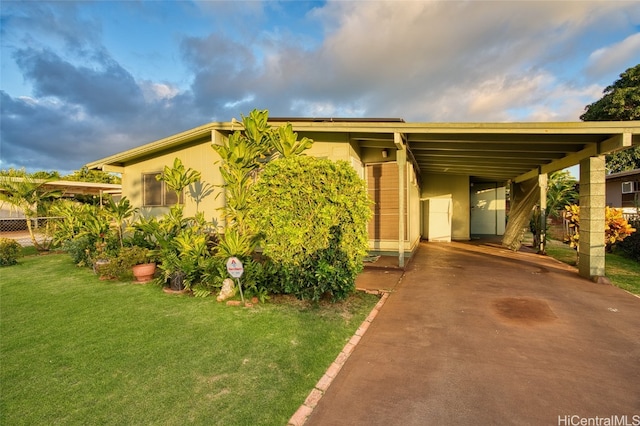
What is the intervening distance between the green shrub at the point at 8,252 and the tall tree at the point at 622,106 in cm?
2807

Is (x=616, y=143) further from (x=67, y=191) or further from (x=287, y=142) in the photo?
(x=67, y=191)

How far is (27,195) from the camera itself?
11117 millimetres

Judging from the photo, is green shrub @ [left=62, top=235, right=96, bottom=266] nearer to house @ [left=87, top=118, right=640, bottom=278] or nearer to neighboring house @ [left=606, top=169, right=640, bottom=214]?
house @ [left=87, top=118, right=640, bottom=278]

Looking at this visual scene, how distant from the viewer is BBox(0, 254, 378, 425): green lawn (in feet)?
7.75

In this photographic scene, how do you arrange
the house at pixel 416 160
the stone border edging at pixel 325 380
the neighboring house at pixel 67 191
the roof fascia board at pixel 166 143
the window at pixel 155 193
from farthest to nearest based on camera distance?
the neighboring house at pixel 67 191
the window at pixel 155 193
the roof fascia board at pixel 166 143
the house at pixel 416 160
the stone border edging at pixel 325 380

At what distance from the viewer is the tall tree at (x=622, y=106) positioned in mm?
18359

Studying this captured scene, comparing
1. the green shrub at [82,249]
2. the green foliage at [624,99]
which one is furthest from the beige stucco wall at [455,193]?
the green foliage at [624,99]

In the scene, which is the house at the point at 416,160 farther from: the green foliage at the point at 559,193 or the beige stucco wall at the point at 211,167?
the green foliage at the point at 559,193

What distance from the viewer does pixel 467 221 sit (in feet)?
44.7

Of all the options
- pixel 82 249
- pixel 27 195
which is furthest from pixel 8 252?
pixel 27 195

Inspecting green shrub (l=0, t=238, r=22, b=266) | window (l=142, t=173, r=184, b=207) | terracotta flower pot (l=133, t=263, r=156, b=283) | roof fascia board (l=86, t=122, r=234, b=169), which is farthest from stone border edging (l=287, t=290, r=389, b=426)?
green shrub (l=0, t=238, r=22, b=266)

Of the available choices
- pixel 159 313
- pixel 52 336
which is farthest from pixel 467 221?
pixel 52 336

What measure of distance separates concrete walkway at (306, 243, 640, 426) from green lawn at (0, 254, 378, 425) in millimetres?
453

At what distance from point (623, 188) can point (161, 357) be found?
2347 cm
